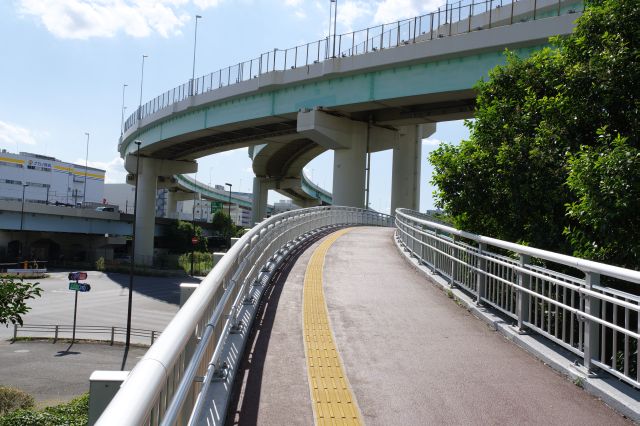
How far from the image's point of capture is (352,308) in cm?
866

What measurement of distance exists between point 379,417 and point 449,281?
626 centimetres

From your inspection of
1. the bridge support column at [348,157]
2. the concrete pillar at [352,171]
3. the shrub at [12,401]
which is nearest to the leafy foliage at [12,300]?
the shrub at [12,401]

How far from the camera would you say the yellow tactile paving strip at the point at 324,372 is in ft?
15.2

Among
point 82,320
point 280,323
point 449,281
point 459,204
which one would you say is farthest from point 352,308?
point 82,320

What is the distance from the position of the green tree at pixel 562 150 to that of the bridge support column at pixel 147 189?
48.2m

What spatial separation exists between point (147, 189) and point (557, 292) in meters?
53.7

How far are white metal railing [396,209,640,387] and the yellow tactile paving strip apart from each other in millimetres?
2390

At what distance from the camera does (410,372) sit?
5.71 metres

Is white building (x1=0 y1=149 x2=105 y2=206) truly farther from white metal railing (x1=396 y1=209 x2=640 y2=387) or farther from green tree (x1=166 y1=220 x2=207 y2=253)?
white metal railing (x1=396 y1=209 x2=640 y2=387)

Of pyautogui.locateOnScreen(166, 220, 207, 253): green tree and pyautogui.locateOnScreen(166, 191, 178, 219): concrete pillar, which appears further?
pyautogui.locateOnScreen(166, 191, 178, 219): concrete pillar

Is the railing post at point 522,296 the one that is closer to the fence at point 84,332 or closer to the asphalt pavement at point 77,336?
the asphalt pavement at point 77,336

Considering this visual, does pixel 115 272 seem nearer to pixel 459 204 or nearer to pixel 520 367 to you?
pixel 459 204

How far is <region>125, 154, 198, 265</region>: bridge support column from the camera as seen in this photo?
5547cm

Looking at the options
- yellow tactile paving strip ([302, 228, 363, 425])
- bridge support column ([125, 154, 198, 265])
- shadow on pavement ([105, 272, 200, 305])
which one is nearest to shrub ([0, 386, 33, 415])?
yellow tactile paving strip ([302, 228, 363, 425])
